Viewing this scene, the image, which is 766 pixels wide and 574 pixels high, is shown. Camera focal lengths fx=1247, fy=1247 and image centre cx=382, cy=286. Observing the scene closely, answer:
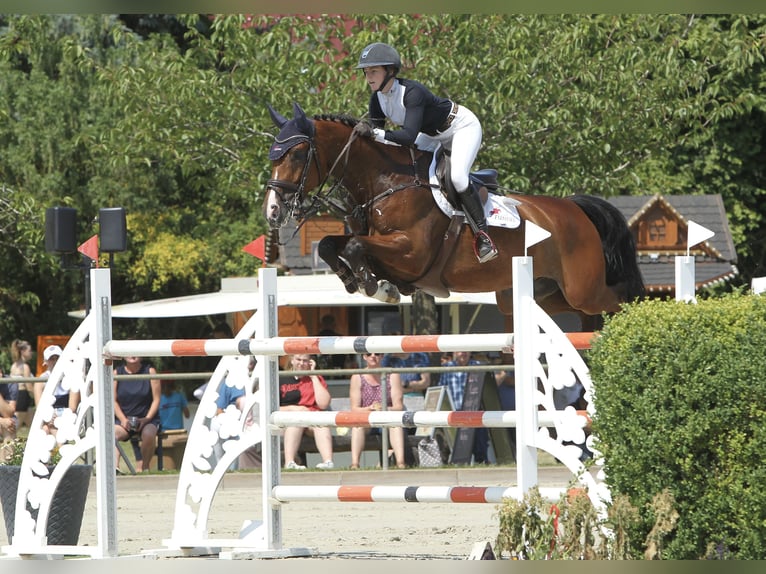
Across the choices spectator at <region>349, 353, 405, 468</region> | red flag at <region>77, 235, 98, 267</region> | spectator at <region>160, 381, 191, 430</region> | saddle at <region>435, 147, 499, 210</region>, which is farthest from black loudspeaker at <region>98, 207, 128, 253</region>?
saddle at <region>435, 147, 499, 210</region>

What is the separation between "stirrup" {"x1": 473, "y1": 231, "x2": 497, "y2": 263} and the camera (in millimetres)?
6801

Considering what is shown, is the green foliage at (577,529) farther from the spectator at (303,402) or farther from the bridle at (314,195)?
the spectator at (303,402)

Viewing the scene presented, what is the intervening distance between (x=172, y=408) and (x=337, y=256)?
219 inches

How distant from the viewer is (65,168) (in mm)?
23172

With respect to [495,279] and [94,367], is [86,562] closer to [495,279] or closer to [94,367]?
[94,367]

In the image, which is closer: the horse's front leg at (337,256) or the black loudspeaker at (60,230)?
the horse's front leg at (337,256)

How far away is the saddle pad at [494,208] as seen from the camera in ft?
22.5

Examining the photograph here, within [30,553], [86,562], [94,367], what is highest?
[94,367]

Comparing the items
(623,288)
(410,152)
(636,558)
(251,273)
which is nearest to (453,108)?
(410,152)

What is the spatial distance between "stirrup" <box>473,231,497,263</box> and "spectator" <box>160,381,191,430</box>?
550 cm

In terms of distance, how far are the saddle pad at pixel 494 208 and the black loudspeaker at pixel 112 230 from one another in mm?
3716

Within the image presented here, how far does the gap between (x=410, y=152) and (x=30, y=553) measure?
2912 mm

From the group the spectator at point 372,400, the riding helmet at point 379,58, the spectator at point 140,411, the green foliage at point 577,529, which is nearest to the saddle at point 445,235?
the riding helmet at point 379,58

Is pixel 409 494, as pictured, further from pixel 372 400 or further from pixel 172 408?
pixel 172 408
